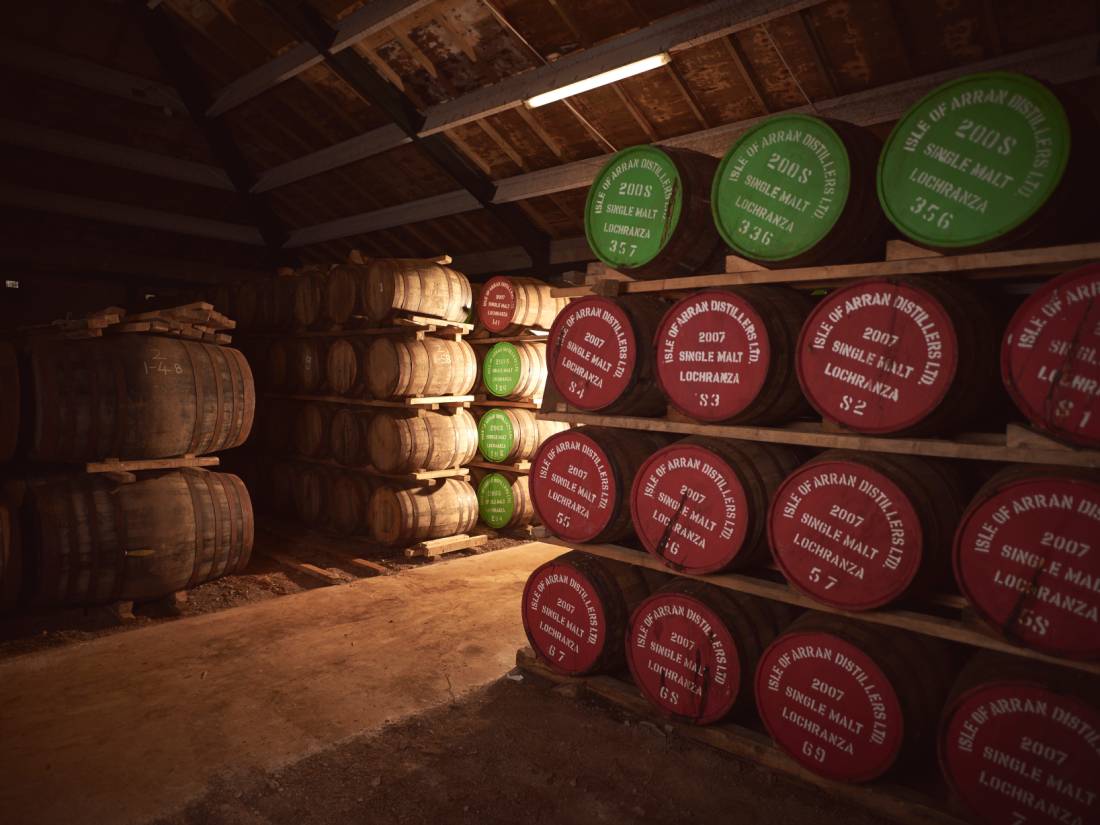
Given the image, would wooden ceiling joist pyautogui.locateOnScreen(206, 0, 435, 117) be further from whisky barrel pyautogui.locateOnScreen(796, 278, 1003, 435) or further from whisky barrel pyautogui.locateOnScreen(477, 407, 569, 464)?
whisky barrel pyautogui.locateOnScreen(796, 278, 1003, 435)

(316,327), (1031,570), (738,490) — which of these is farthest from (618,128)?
(1031,570)

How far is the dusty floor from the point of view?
269cm

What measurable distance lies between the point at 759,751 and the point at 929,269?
2.22m

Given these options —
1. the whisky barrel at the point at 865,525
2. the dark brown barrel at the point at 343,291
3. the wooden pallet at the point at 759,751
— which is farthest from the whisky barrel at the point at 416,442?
the whisky barrel at the point at 865,525

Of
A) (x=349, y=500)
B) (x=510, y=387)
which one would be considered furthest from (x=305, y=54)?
(x=349, y=500)

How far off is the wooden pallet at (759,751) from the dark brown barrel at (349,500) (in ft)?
12.6

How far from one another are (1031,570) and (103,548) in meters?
5.41

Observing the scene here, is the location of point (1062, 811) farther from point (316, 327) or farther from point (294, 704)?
point (316, 327)

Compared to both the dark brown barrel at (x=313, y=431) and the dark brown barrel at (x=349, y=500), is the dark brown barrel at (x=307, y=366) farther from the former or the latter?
the dark brown barrel at (x=349, y=500)

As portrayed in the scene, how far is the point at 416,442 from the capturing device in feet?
22.4

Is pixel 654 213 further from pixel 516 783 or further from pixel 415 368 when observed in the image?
pixel 415 368

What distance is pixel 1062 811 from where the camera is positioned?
7.61 ft

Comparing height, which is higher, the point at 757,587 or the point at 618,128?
the point at 618,128

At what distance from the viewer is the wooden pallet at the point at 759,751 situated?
266 centimetres
